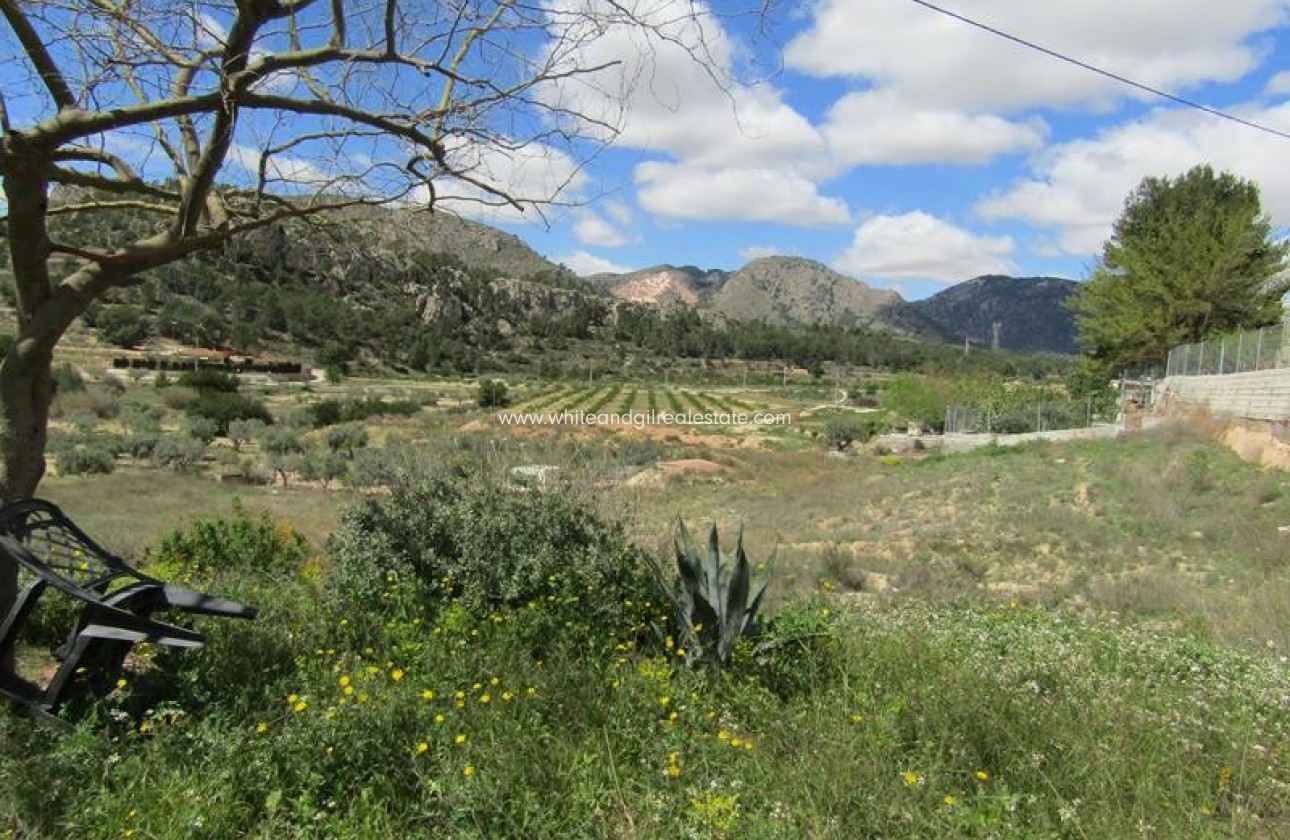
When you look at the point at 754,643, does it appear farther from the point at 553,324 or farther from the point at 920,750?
the point at 553,324

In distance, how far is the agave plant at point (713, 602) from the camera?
418cm

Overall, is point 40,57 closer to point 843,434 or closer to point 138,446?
point 138,446

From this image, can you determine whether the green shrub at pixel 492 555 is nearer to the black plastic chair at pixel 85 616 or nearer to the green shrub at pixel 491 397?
the black plastic chair at pixel 85 616

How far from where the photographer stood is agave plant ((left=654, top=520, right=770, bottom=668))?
4.18 m

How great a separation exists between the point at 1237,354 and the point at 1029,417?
58.5 ft

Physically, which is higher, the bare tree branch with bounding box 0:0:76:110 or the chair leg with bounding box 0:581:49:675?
the bare tree branch with bounding box 0:0:76:110

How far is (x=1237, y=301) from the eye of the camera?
3359 centimetres

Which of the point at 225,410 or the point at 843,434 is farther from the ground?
the point at 225,410

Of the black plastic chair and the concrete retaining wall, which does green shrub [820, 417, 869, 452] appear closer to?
the concrete retaining wall

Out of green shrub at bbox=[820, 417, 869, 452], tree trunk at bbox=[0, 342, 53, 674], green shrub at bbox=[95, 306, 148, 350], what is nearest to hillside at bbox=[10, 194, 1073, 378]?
green shrub at bbox=[95, 306, 148, 350]

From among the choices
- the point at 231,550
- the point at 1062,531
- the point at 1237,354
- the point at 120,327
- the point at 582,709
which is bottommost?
the point at 1062,531

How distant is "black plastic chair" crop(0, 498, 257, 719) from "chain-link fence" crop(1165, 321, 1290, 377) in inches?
923

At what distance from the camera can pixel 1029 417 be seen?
40.7 m

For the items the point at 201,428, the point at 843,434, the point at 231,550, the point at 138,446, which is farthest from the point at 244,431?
the point at 231,550
